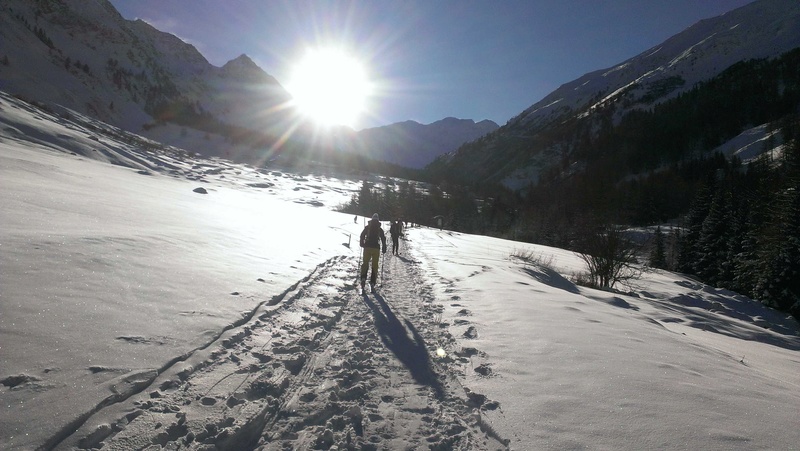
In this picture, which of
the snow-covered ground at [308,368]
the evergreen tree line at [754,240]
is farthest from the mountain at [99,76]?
the evergreen tree line at [754,240]

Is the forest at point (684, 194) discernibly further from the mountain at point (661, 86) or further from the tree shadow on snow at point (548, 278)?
the tree shadow on snow at point (548, 278)

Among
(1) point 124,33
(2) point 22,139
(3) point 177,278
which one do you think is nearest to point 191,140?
(1) point 124,33

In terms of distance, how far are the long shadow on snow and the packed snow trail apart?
19 millimetres

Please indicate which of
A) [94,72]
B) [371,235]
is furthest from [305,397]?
[94,72]

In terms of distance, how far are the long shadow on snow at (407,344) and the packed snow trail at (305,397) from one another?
19 mm

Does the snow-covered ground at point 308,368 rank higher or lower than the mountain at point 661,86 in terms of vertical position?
lower

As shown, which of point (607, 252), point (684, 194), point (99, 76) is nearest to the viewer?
point (607, 252)

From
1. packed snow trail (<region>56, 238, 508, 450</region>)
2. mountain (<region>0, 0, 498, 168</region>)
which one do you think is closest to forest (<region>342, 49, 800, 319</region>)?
packed snow trail (<region>56, 238, 508, 450</region>)

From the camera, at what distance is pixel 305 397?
362 centimetres

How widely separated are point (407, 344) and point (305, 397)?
2.07 m

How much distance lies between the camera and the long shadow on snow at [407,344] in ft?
14.1

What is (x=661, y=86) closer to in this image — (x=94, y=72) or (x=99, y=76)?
(x=99, y=76)

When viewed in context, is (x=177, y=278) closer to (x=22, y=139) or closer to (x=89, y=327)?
(x=89, y=327)

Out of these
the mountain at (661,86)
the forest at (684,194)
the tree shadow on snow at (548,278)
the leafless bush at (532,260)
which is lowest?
the tree shadow on snow at (548,278)
